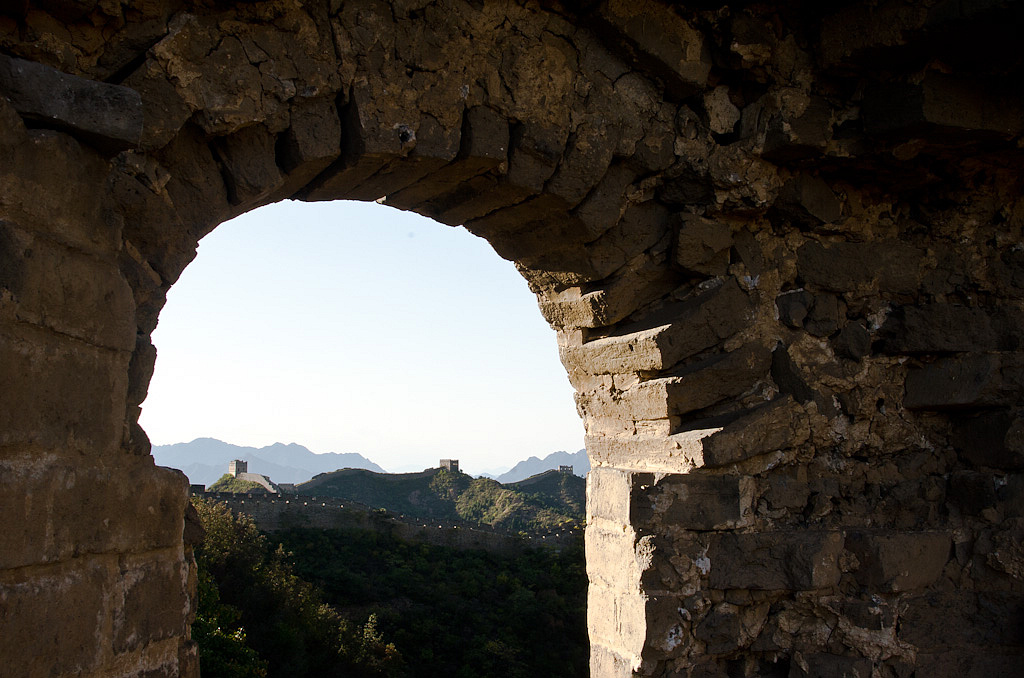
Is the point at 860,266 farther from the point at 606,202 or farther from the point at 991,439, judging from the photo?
the point at 606,202

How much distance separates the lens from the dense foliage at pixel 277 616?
15.3 m

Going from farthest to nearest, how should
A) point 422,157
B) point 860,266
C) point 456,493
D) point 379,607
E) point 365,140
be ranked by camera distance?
point 456,493, point 379,607, point 860,266, point 422,157, point 365,140

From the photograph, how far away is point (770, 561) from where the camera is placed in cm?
265

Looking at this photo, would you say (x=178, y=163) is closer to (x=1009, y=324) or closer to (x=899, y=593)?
(x=899, y=593)

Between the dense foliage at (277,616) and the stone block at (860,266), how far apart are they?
13.2 meters

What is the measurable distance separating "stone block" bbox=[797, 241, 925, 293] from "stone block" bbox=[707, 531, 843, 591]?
0.91 m

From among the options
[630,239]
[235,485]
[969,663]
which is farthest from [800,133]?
[235,485]

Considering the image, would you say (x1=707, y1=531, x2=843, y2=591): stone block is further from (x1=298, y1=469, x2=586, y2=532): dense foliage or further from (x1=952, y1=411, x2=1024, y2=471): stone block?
(x1=298, y1=469, x2=586, y2=532): dense foliage

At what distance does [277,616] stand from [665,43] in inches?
619

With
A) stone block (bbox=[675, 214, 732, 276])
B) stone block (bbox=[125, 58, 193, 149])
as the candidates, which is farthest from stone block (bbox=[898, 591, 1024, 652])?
stone block (bbox=[125, 58, 193, 149])

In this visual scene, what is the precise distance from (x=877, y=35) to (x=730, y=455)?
4.67 ft

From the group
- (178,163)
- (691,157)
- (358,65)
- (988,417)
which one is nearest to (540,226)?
(691,157)

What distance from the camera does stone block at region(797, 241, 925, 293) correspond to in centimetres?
294

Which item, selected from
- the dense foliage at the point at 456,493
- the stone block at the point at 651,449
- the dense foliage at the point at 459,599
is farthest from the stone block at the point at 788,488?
the dense foliage at the point at 456,493
